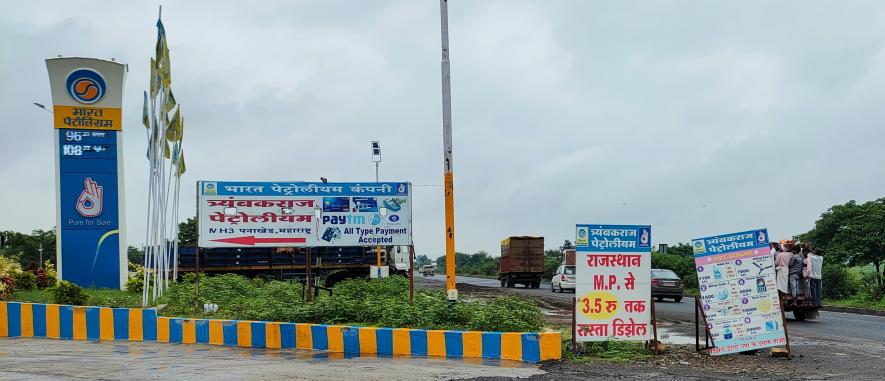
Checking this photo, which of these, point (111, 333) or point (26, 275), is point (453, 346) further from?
point (26, 275)

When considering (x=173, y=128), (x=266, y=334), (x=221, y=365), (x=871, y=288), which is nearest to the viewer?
(x=221, y=365)

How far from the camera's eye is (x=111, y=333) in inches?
614

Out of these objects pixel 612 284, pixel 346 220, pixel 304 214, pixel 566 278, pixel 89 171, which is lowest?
pixel 566 278

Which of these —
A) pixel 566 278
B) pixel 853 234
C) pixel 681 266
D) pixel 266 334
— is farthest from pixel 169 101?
pixel 681 266

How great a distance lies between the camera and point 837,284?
30.1 meters

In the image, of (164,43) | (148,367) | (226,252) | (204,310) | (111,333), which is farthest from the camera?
(226,252)

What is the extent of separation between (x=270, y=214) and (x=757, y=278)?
30.4 ft

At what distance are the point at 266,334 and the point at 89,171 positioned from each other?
47.6ft

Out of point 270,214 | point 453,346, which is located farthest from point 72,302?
point 453,346

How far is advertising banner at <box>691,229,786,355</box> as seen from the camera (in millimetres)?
12117

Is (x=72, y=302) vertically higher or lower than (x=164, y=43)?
lower

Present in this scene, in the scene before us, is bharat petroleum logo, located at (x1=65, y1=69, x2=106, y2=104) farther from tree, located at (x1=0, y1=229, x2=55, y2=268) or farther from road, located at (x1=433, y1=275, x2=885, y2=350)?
tree, located at (x1=0, y1=229, x2=55, y2=268)

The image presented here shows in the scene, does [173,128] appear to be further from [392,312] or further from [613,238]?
[613,238]

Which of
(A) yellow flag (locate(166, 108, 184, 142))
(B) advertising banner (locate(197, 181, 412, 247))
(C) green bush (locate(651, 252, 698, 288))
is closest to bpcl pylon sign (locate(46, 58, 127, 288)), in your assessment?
(A) yellow flag (locate(166, 108, 184, 142))
